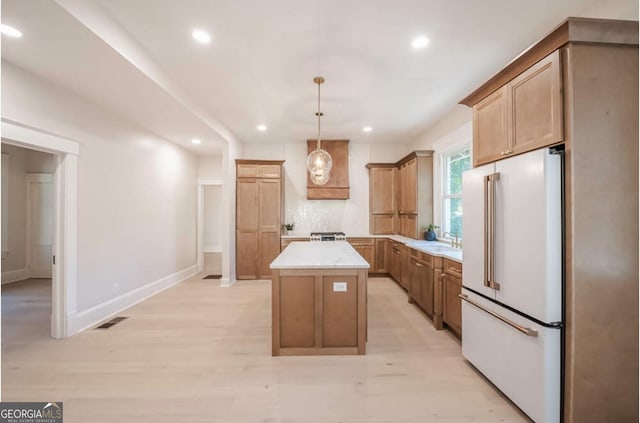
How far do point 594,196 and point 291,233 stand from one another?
16.6 ft

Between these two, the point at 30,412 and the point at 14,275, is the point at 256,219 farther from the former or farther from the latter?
the point at 14,275

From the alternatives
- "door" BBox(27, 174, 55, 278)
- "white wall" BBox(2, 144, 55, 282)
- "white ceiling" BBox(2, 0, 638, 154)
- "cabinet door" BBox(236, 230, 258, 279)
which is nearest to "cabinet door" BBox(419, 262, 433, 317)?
"white ceiling" BBox(2, 0, 638, 154)

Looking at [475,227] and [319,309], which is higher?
[475,227]

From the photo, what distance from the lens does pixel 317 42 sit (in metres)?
2.43

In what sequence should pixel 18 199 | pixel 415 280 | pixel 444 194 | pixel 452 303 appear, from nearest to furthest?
pixel 452 303
pixel 415 280
pixel 444 194
pixel 18 199

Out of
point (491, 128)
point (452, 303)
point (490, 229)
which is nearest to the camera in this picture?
point (490, 229)

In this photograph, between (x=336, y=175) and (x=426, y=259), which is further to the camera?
(x=336, y=175)

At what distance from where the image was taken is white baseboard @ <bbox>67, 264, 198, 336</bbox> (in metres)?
3.05

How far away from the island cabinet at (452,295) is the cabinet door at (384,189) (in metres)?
2.85

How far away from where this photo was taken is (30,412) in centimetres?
187

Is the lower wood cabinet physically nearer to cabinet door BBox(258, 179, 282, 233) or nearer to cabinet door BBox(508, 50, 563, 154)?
cabinet door BBox(258, 179, 282, 233)

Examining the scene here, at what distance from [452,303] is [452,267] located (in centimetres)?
39

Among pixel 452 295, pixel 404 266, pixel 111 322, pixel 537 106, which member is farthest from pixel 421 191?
pixel 111 322

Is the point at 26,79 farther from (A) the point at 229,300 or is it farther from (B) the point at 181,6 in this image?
(A) the point at 229,300
